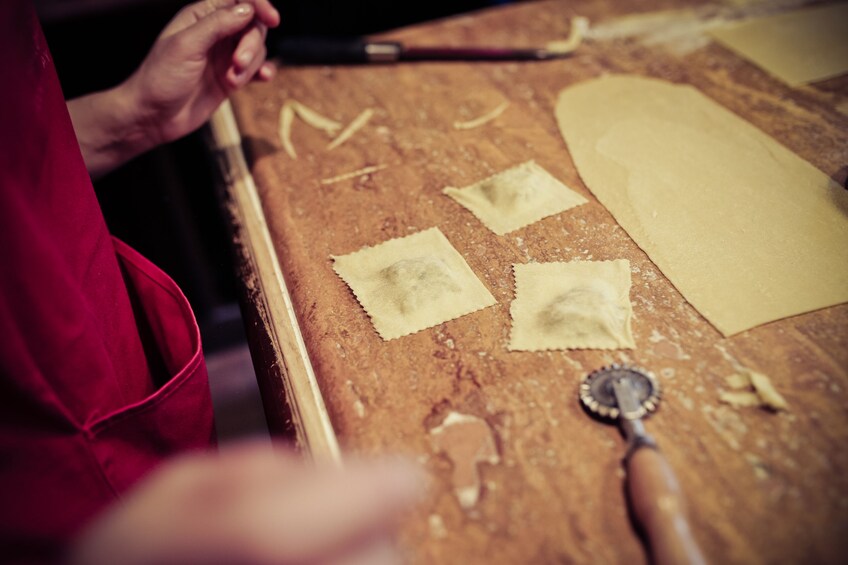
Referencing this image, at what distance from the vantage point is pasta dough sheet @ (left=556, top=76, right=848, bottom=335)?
78cm

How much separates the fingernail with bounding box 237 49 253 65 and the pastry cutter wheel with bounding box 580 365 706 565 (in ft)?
2.76

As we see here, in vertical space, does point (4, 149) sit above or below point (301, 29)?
above

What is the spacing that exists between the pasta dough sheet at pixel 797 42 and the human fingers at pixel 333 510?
1.18 meters

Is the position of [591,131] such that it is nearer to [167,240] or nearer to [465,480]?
[465,480]

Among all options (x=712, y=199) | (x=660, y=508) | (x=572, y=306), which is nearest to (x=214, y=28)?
(x=572, y=306)

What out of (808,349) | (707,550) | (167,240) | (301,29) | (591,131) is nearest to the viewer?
(707,550)

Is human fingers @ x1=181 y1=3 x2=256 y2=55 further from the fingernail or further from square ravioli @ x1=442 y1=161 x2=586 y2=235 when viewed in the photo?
square ravioli @ x1=442 y1=161 x2=586 y2=235

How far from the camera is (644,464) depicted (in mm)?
582

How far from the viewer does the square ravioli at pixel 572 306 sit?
742 mm

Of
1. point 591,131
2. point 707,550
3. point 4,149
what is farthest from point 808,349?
point 4,149

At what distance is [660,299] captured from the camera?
2.59ft

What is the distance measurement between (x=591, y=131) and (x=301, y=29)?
1.11 meters

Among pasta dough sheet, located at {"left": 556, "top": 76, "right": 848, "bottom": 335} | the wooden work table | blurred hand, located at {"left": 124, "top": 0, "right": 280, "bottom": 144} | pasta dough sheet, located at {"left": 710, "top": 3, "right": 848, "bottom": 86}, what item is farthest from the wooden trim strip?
pasta dough sheet, located at {"left": 710, "top": 3, "right": 848, "bottom": 86}

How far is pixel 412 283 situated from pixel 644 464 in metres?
0.38
